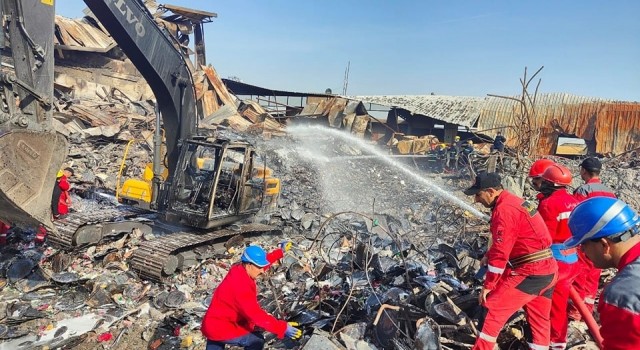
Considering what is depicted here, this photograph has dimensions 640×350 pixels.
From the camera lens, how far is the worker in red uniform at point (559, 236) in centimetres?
398

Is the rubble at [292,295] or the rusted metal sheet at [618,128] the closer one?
the rubble at [292,295]

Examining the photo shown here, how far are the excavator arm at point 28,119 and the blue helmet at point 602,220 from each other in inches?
163

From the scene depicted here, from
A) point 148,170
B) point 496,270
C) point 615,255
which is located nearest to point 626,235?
point 615,255

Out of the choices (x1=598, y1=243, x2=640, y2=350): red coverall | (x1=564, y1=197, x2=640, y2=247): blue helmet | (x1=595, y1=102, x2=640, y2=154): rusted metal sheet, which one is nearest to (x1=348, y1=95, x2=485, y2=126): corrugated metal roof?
(x1=595, y1=102, x2=640, y2=154): rusted metal sheet

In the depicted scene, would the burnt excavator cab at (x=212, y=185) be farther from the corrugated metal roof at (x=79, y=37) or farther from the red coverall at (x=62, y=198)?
the corrugated metal roof at (x=79, y=37)

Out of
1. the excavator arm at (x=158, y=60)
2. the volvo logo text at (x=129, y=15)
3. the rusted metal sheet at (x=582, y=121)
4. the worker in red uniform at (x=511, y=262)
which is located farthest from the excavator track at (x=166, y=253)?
the rusted metal sheet at (x=582, y=121)

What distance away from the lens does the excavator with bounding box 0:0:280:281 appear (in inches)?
144

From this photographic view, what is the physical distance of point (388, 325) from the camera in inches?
156

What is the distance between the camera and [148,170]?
7965 millimetres

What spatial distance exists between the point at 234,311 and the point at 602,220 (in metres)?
2.68

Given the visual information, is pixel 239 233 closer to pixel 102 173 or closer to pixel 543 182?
pixel 543 182

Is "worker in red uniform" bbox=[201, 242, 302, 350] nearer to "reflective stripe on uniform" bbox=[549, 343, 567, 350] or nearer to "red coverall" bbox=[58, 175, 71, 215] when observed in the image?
"reflective stripe on uniform" bbox=[549, 343, 567, 350]

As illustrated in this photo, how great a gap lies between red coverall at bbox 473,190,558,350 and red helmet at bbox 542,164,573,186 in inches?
33.7

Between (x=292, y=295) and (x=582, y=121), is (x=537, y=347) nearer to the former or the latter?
(x=292, y=295)
